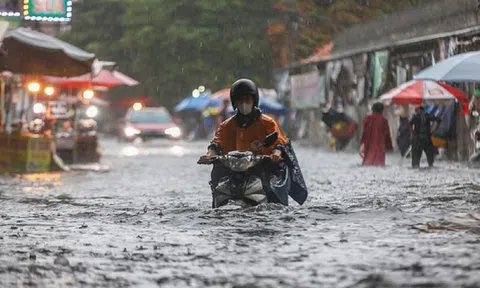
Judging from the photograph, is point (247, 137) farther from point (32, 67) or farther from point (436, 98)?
point (436, 98)

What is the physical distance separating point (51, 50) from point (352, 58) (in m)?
20.2

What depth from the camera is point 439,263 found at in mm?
7652

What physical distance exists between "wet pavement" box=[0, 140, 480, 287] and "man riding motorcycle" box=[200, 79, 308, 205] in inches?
15.3

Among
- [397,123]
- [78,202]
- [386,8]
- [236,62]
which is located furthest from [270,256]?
[236,62]

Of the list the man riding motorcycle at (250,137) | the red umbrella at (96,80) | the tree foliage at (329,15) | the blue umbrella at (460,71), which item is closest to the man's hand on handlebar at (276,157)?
the man riding motorcycle at (250,137)

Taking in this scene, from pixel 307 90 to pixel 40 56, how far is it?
26.9 meters

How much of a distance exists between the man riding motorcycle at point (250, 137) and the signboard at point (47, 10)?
11577 mm

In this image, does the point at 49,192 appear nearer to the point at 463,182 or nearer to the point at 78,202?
the point at 78,202

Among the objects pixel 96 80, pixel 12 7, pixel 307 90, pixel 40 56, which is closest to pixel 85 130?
pixel 96 80

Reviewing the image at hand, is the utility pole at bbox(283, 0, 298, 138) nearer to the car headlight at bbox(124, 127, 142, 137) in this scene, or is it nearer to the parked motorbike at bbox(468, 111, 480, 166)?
the car headlight at bbox(124, 127, 142, 137)

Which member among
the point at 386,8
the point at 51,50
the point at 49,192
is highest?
the point at 386,8

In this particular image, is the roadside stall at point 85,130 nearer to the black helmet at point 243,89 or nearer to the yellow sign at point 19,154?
the yellow sign at point 19,154

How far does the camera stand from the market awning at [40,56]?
2002cm

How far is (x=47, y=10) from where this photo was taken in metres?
23.0
